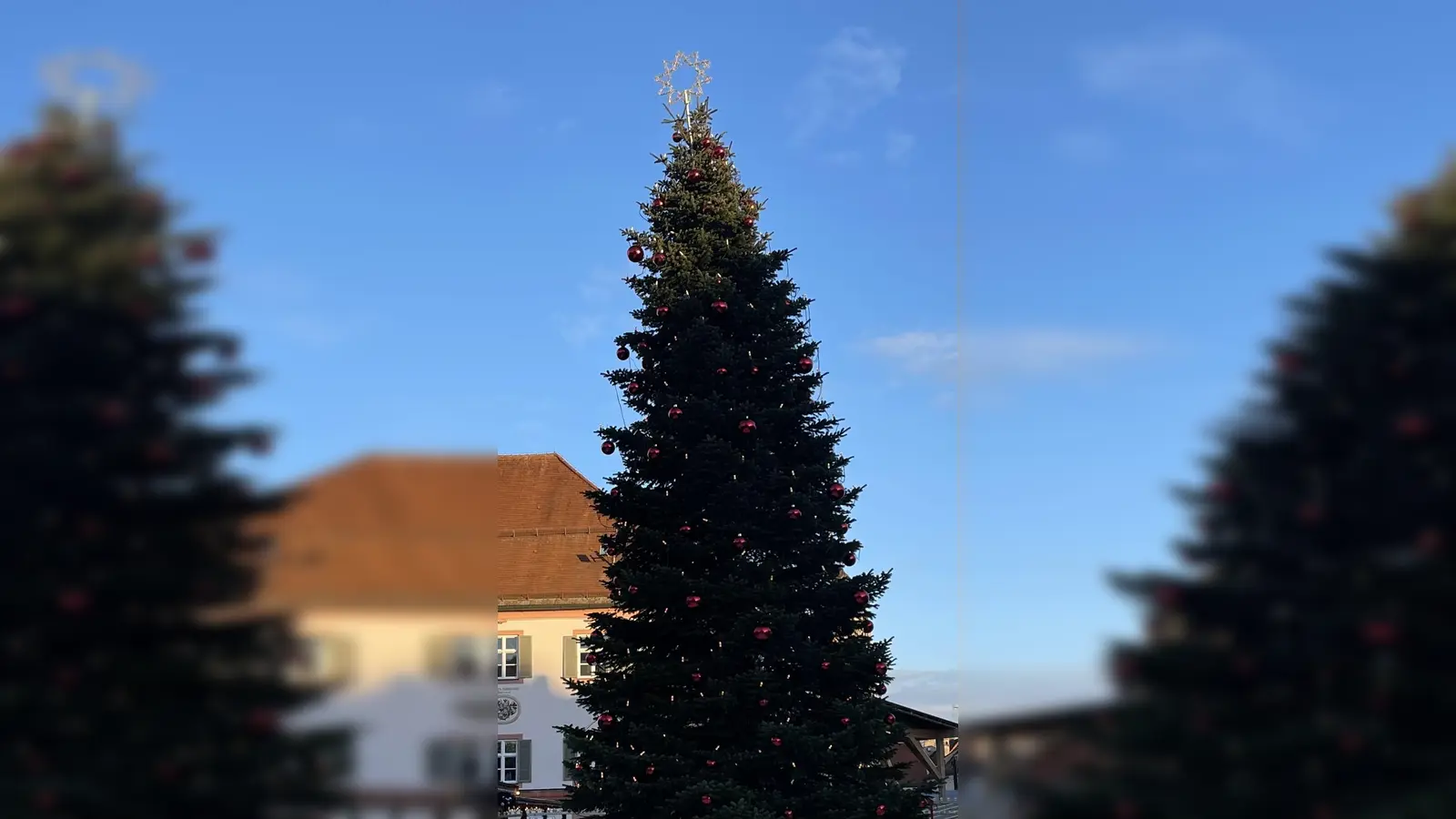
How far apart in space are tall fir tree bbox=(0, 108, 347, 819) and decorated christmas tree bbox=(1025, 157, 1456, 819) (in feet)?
5.87

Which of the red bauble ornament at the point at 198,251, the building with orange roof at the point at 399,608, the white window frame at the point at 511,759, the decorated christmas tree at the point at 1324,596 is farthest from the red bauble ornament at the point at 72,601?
the white window frame at the point at 511,759

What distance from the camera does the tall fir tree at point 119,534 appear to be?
2.76 metres

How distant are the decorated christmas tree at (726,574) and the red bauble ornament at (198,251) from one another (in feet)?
26.5

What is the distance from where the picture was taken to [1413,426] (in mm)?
2348

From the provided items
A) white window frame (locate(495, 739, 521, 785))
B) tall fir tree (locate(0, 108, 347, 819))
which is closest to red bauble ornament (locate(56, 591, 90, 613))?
tall fir tree (locate(0, 108, 347, 819))

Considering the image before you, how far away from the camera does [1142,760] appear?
2467 millimetres

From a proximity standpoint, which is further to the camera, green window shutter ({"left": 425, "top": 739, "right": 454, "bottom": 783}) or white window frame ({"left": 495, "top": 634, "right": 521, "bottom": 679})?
white window frame ({"left": 495, "top": 634, "right": 521, "bottom": 679})

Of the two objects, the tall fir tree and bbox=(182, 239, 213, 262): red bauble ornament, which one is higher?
bbox=(182, 239, 213, 262): red bauble ornament

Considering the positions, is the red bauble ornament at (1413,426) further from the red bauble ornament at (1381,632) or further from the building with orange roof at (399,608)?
the building with orange roof at (399,608)

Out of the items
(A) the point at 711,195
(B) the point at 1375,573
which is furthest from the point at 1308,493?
(A) the point at 711,195

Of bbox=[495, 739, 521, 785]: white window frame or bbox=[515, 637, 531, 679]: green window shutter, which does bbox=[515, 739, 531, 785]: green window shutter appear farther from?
bbox=[515, 637, 531, 679]: green window shutter

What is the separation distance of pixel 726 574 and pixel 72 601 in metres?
9.06

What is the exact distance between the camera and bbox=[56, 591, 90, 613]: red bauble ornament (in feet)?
9.08

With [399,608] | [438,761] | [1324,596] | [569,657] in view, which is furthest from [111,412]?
[569,657]
